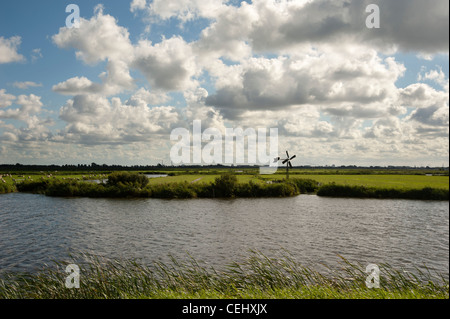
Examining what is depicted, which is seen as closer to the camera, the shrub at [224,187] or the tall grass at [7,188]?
the shrub at [224,187]

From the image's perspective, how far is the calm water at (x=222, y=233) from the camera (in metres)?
19.1

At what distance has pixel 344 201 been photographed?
4862 centimetres

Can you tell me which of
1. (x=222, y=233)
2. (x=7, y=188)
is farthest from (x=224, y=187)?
(x=7, y=188)

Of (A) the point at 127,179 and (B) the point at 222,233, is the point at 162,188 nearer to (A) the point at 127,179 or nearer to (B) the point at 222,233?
(A) the point at 127,179

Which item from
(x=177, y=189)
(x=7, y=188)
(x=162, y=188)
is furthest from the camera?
(x=7, y=188)

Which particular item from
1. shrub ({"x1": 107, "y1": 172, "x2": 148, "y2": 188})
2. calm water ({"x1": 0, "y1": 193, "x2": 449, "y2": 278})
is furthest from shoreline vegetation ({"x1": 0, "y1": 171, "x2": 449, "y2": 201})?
calm water ({"x1": 0, "y1": 193, "x2": 449, "y2": 278})

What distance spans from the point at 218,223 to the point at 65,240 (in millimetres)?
14009

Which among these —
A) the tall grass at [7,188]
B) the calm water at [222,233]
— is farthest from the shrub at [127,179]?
the tall grass at [7,188]

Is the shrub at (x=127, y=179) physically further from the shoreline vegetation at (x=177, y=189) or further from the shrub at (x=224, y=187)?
the shrub at (x=224, y=187)

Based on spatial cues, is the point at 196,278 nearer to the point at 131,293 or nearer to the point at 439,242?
the point at 131,293

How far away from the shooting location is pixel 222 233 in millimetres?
26359

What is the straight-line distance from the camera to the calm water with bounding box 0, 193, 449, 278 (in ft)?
62.8

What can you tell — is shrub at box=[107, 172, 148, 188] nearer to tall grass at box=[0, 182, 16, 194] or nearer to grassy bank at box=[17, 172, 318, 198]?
grassy bank at box=[17, 172, 318, 198]
